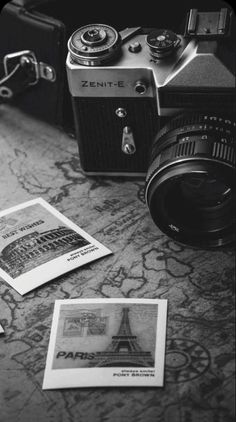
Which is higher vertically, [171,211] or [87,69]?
[87,69]

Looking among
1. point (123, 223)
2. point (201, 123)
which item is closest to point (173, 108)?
point (201, 123)

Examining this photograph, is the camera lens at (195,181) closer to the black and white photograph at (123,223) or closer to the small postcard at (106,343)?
the black and white photograph at (123,223)

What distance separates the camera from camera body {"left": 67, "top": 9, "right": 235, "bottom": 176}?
93cm

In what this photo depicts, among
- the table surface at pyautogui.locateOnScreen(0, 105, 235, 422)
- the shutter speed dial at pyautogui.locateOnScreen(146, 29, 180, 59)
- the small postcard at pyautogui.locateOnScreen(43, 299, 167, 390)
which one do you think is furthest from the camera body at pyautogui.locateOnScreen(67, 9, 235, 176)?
the small postcard at pyautogui.locateOnScreen(43, 299, 167, 390)

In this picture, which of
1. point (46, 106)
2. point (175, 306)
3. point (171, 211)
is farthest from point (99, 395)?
point (46, 106)

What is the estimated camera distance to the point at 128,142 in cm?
106

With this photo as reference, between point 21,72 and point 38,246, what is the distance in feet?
1.14

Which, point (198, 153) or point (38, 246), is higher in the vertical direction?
point (198, 153)

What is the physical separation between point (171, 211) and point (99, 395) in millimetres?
302

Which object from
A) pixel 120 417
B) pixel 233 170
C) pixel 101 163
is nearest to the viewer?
pixel 120 417

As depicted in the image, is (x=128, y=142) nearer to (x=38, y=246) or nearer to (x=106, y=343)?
(x=38, y=246)

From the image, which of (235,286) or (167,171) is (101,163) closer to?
(167,171)

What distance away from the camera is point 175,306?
918 mm

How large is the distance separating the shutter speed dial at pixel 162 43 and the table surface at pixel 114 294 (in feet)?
0.84
